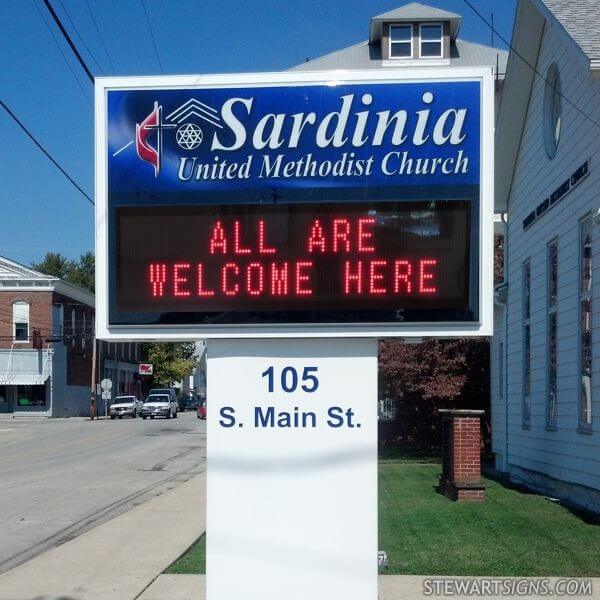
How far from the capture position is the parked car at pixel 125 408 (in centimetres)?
6150

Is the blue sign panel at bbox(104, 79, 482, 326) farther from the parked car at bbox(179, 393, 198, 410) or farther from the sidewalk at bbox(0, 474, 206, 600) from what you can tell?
the parked car at bbox(179, 393, 198, 410)

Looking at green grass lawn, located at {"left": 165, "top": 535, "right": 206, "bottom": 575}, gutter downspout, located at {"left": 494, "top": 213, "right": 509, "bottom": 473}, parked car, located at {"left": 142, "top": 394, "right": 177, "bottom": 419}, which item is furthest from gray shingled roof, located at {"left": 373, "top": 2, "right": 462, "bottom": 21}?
green grass lawn, located at {"left": 165, "top": 535, "right": 206, "bottom": 575}

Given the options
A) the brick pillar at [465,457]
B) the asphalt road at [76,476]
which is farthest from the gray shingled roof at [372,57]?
the brick pillar at [465,457]

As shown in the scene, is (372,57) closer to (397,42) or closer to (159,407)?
(397,42)

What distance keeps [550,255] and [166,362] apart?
72.9m

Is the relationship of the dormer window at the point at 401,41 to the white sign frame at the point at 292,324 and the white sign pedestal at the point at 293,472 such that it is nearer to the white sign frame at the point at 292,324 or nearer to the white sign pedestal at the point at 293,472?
the white sign frame at the point at 292,324

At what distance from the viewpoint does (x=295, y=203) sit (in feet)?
21.8

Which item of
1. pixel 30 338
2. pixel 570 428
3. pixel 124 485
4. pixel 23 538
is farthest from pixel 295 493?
pixel 30 338

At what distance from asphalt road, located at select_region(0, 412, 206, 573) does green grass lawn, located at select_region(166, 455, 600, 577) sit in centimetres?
262

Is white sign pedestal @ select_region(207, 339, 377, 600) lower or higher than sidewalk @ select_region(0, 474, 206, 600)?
higher

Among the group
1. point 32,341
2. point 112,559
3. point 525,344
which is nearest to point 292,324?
point 112,559

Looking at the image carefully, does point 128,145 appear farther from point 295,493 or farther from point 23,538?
point 23,538

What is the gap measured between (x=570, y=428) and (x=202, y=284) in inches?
357

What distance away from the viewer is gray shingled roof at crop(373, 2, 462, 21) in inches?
1606
